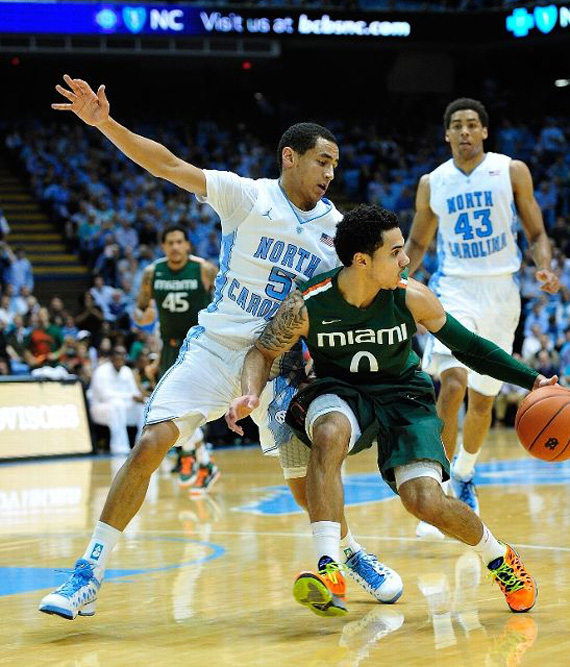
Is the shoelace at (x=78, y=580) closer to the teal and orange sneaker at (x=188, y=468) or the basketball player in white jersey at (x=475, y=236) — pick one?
the basketball player in white jersey at (x=475, y=236)

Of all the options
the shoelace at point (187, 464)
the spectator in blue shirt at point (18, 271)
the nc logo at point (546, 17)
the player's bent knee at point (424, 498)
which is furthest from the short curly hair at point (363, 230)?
the nc logo at point (546, 17)

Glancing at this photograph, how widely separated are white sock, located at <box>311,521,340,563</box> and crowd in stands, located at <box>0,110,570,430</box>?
9235mm

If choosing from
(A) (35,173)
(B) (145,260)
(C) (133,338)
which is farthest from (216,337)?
(A) (35,173)

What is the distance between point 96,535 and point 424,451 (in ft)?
4.60

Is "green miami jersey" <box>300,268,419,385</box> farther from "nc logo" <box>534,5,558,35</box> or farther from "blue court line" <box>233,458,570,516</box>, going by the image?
"nc logo" <box>534,5,558,35</box>

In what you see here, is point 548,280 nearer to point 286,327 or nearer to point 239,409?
point 286,327

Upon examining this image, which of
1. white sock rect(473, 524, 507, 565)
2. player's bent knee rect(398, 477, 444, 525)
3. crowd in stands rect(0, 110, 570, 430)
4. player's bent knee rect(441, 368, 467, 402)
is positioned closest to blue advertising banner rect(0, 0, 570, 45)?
crowd in stands rect(0, 110, 570, 430)

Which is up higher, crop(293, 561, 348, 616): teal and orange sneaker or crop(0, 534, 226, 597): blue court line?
crop(293, 561, 348, 616): teal and orange sneaker

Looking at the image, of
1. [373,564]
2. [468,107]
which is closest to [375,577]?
[373,564]

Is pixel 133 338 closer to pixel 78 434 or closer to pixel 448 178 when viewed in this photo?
pixel 78 434

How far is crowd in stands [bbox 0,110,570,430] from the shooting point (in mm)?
16344

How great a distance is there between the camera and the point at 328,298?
16.4 feet

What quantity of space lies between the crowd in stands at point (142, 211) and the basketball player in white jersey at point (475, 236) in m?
6.64

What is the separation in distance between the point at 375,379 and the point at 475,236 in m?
2.77
